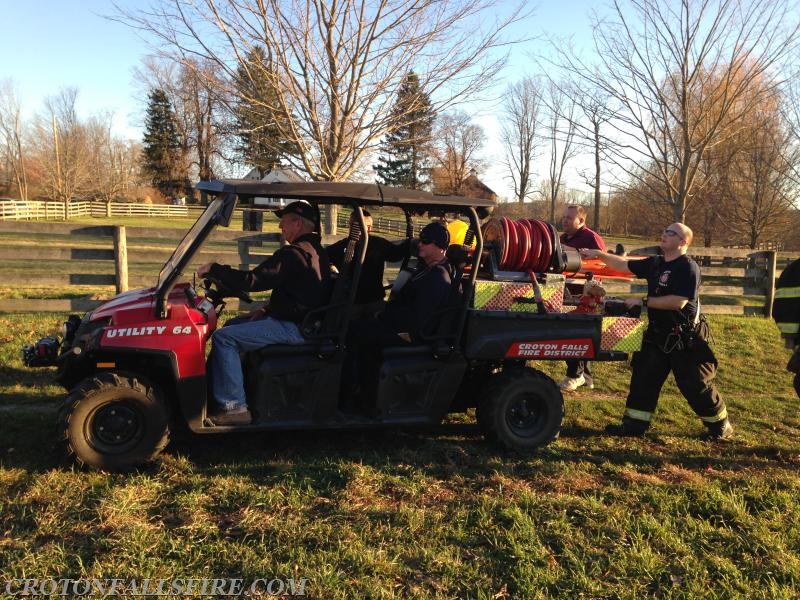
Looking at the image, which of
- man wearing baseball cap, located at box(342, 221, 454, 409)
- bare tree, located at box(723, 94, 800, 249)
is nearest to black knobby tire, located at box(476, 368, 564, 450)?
man wearing baseball cap, located at box(342, 221, 454, 409)

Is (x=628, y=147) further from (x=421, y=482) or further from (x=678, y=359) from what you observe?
(x=421, y=482)

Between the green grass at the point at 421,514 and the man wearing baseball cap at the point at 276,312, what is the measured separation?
497 millimetres

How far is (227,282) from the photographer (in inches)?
143

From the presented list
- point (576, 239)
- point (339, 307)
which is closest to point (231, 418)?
point (339, 307)

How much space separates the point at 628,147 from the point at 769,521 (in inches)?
311

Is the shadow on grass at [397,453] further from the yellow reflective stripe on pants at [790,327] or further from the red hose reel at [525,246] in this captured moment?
the red hose reel at [525,246]

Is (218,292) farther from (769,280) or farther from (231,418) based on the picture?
(769,280)

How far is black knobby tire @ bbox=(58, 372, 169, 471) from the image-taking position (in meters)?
3.60

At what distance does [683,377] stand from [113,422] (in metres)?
4.41

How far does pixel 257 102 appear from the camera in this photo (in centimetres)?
671

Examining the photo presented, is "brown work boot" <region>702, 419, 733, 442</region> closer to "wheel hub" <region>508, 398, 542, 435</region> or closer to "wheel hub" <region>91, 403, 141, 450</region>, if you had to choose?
"wheel hub" <region>508, 398, 542, 435</region>

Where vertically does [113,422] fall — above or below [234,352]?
below

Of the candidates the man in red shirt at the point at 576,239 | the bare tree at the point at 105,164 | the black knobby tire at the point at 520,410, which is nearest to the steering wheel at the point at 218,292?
the black knobby tire at the point at 520,410

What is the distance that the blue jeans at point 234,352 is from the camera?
3854mm
